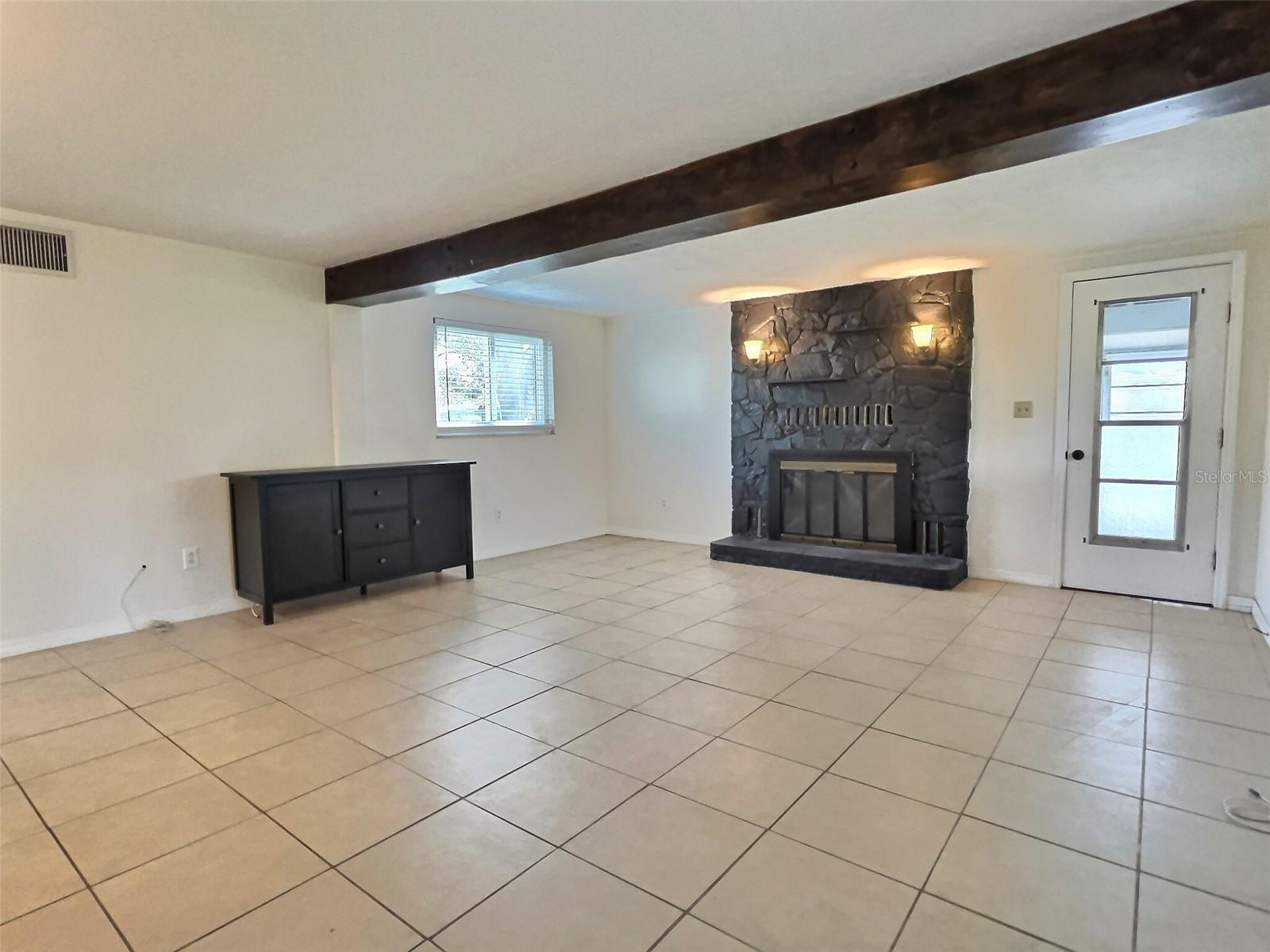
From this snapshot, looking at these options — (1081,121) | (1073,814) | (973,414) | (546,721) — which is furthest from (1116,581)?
(546,721)

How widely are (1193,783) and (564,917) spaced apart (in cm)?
200

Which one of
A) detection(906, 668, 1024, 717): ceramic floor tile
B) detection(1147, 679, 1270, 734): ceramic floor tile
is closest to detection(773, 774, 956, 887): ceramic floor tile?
detection(906, 668, 1024, 717): ceramic floor tile

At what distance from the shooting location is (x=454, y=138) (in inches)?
97.5

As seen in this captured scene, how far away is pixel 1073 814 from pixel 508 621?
2795 millimetres

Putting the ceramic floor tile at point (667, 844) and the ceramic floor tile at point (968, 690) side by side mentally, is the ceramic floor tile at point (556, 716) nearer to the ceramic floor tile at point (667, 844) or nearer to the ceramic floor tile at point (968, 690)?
the ceramic floor tile at point (667, 844)

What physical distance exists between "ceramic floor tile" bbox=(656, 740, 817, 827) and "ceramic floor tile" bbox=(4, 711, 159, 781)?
78.8 inches

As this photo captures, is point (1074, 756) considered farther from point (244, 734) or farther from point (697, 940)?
point (244, 734)

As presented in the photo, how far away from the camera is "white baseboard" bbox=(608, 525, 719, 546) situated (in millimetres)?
6250

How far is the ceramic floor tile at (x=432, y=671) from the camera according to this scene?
115 inches

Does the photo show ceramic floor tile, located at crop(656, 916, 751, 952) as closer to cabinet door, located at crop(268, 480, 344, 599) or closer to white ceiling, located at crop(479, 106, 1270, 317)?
white ceiling, located at crop(479, 106, 1270, 317)

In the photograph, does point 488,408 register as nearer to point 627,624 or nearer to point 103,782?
point 627,624

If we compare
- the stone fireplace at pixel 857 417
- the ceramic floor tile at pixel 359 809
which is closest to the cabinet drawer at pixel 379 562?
the ceramic floor tile at pixel 359 809

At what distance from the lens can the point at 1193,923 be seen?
149cm

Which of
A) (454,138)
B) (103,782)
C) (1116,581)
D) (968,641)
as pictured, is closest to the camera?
(103,782)
